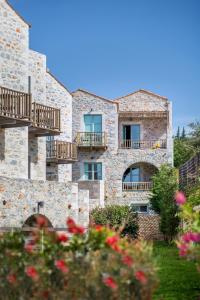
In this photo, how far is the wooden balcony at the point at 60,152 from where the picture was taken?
31.3 m

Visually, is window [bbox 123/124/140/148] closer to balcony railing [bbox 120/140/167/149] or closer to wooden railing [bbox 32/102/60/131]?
balcony railing [bbox 120/140/167/149]

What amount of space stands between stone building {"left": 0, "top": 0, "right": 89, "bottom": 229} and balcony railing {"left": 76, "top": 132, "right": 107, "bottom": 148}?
12551 millimetres

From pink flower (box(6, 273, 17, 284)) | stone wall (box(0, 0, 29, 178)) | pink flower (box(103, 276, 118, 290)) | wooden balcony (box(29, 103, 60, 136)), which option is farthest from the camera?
wooden balcony (box(29, 103, 60, 136))

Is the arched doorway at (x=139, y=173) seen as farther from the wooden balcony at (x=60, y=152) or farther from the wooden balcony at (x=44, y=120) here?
the wooden balcony at (x=44, y=120)

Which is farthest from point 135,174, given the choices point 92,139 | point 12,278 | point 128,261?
point 128,261

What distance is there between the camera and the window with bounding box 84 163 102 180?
40.2 metres

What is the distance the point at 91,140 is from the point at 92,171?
6.41 feet

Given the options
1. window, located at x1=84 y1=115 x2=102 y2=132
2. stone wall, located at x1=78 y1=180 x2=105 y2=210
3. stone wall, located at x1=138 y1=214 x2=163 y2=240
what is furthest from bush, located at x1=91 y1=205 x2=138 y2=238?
window, located at x1=84 y1=115 x2=102 y2=132

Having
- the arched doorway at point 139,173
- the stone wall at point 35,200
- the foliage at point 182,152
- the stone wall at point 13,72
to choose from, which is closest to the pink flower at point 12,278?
the stone wall at point 35,200

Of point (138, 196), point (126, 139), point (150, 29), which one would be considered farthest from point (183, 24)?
point (138, 196)

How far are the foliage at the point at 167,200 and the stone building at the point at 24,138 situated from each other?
458 cm

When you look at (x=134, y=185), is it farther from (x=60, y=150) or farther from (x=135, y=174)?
(x=60, y=150)

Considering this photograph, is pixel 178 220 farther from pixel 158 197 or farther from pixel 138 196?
pixel 138 196

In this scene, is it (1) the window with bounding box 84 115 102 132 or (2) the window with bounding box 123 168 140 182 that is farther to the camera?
(2) the window with bounding box 123 168 140 182
